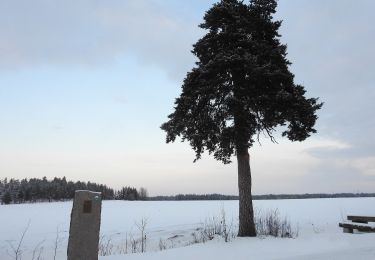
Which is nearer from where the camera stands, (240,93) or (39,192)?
(240,93)

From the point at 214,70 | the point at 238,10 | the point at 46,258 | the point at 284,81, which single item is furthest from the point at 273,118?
the point at 46,258

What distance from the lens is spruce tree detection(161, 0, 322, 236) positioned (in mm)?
13352

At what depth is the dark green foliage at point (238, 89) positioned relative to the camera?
526 inches

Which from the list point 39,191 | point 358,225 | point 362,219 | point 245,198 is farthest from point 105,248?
point 39,191

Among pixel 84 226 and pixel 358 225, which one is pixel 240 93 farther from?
pixel 84 226

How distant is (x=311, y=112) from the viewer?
1339cm

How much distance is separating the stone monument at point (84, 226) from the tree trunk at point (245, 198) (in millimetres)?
8225

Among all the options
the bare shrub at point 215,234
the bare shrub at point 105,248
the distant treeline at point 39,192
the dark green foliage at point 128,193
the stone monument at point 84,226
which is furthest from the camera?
the dark green foliage at point 128,193

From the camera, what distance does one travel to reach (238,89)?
13547mm

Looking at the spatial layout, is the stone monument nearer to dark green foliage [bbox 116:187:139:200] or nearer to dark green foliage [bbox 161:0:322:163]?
dark green foliage [bbox 161:0:322:163]

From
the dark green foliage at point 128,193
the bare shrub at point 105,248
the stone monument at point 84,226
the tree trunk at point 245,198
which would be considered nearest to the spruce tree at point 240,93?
the tree trunk at point 245,198

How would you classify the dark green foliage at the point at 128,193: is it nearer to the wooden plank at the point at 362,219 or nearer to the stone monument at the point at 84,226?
the wooden plank at the point at 362,219

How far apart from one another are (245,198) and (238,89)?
4154 millimetres

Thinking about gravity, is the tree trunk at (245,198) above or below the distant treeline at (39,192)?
below
